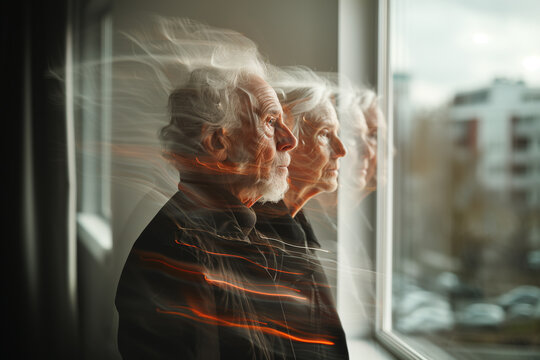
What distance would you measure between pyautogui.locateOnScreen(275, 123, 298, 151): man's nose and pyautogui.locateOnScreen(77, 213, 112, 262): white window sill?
0.46 m

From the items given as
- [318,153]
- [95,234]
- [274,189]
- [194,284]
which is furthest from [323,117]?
[95,234]

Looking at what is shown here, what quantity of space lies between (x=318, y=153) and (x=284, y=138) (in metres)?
0.10

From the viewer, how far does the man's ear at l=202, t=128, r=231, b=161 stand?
81cm

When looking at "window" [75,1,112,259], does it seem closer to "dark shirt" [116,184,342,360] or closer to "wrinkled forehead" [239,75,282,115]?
"dark shirt" [116,184,342,360]

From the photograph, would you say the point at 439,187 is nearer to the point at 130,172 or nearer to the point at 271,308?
the point at 271,308

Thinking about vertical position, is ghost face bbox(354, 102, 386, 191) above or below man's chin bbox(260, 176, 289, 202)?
above

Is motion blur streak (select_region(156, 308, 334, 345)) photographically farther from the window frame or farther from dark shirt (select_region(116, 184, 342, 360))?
the window frame

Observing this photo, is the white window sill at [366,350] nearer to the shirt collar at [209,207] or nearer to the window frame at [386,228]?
the window frame at [386,228]

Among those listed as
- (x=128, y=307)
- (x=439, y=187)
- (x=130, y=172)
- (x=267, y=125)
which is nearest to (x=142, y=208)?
(x=130, y=172)

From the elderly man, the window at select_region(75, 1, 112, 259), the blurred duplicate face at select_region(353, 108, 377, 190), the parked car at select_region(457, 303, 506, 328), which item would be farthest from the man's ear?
the parked car at select_region(457, 303, 506, 328)

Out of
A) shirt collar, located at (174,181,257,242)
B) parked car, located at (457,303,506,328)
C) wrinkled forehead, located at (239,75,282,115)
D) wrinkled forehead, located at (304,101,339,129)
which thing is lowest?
parked car, located at (457,303,506,328)

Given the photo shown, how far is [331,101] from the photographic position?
0.88m

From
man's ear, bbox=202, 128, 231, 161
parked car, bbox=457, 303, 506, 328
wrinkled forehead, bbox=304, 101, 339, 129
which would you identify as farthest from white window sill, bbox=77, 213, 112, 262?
parked car, bbox=457, 303, 506, 328

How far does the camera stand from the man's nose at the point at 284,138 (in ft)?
2.76
